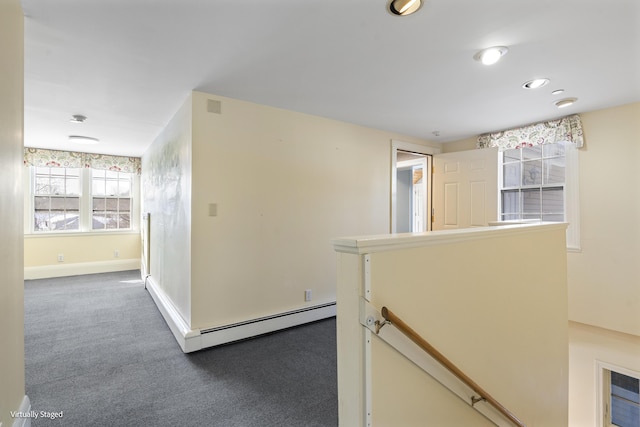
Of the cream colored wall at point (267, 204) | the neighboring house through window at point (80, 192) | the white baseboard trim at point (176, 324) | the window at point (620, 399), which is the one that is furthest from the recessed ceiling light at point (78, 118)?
the window at point (620, 399)

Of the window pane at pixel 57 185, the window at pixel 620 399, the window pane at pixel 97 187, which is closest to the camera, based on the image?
the window at pixel 620 399

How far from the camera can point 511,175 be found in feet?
13.6

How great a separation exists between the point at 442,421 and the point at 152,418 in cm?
176

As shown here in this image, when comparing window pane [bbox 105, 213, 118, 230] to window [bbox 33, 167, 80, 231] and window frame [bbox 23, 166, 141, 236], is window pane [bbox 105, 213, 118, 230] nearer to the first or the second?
window frame [bbox 23, 166, 141, 236]

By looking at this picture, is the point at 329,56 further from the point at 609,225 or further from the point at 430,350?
the point at 609,225

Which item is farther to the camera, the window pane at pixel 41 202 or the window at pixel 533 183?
the window pane at pixel 41 202

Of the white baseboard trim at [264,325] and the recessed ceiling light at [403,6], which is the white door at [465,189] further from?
the recessed ceiling light at [403,6]

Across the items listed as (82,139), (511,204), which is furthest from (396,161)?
(82,139)

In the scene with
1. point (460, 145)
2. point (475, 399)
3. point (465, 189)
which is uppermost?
point (460, 145)

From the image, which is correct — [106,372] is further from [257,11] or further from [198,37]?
[257,11]

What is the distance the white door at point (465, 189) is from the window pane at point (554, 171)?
1.83 feet

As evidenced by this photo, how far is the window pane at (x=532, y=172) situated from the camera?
3.84m

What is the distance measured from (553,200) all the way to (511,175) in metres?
0.65

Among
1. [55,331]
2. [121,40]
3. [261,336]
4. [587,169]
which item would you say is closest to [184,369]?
[261,336]
